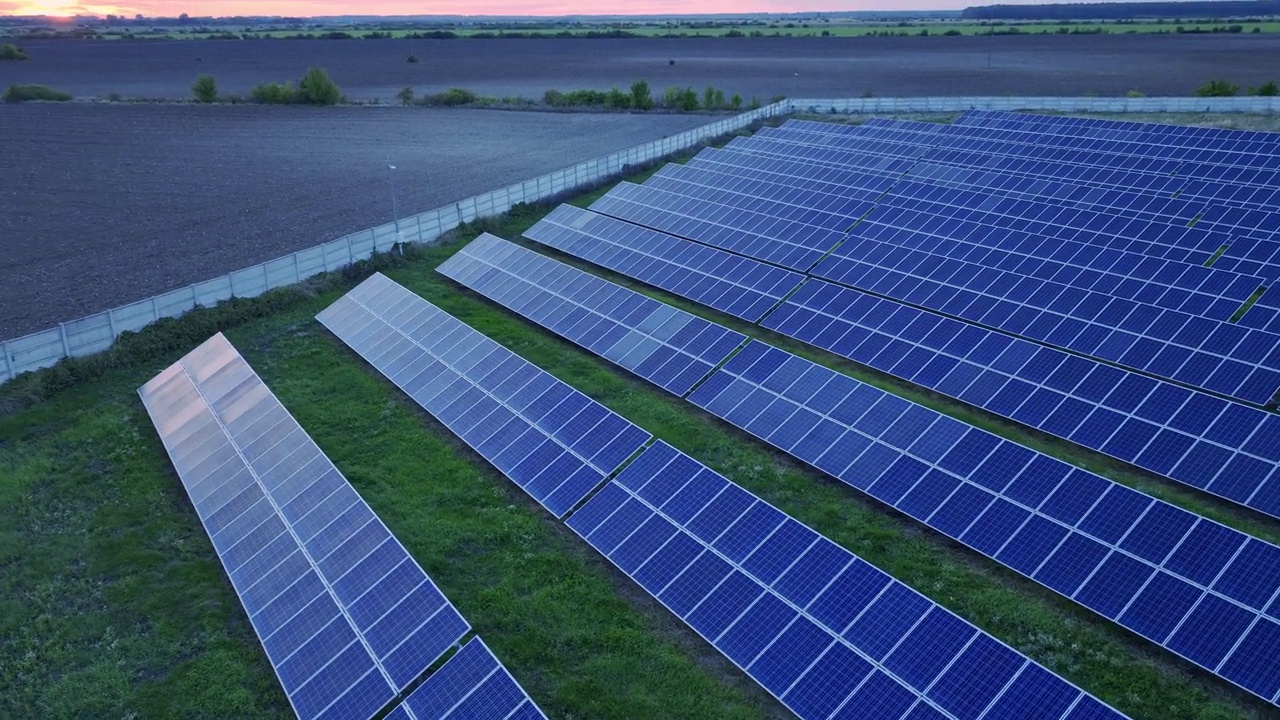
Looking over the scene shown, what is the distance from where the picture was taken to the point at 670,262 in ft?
118

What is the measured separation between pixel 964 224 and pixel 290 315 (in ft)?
100

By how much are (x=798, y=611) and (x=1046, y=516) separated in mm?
6496

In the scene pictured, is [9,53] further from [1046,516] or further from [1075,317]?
[1046,516]

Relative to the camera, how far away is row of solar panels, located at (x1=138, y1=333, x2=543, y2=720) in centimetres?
1492

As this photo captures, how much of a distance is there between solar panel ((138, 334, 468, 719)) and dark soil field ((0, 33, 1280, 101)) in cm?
8639

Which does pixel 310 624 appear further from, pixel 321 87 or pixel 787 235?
pixel 321 87

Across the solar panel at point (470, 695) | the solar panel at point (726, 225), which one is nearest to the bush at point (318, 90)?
the solar panel at point (726, 225)

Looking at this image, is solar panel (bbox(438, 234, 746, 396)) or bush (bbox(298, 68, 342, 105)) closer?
solar panel (bbox(438, 234, 746, 396))

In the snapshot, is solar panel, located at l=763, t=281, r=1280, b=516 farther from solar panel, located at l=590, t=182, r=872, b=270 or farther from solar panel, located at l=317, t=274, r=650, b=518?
solar panel, located at l=317, t=274, r=650, b=518

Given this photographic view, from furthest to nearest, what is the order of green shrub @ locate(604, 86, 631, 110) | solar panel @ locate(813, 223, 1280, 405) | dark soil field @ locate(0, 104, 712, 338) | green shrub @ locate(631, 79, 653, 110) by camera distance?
green shrub @ locate(604, 86, 631, 110) → green shrub @ locate(631, 79, 653, 110) → dark soil field @ locate(0, 104, 712, 338) → solar panel @ locate(813, 223, 1280, 405)

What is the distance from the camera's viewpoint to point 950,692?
1395 cm

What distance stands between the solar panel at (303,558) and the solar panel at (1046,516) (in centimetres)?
1089

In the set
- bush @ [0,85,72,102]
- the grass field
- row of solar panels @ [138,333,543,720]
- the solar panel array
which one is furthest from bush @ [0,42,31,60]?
the solar panel array

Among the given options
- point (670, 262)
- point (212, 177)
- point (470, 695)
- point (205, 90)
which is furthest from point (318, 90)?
point (470, 695)
